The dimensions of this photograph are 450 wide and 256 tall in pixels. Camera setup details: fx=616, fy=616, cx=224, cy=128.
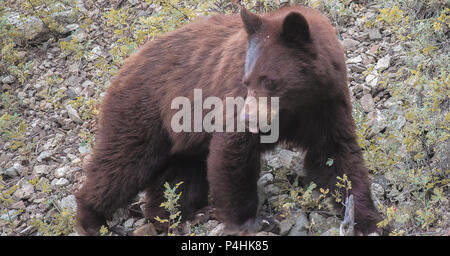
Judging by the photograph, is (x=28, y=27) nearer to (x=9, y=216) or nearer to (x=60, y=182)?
(x=60, y=182)

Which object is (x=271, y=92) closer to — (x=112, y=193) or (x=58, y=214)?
(x=112, y=193)

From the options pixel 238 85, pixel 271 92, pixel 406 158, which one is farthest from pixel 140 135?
pixel 406 158

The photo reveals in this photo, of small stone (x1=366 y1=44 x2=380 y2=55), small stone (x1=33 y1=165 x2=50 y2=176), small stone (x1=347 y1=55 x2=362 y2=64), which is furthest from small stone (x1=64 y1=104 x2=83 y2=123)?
small stone (x1=366 y1=44 x2=380 y2=55)

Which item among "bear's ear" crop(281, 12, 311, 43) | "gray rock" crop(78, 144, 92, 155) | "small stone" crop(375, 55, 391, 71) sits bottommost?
"gray rock" crop(78, 144, 92, 155)

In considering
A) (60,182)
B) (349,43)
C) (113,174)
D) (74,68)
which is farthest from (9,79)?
(349,43)

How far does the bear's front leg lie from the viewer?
4484 millimetres

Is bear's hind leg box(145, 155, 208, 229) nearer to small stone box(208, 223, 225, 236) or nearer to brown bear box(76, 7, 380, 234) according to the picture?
brown bear box(76, 7, 380, 234)

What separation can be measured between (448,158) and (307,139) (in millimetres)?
1143

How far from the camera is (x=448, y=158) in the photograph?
4.80 m

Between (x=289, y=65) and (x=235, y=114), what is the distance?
1.87ft

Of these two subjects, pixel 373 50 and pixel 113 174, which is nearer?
pixel 113 174

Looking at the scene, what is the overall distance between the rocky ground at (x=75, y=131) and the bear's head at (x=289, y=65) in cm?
95

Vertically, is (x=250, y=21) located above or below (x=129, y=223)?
above

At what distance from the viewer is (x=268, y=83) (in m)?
4.22
